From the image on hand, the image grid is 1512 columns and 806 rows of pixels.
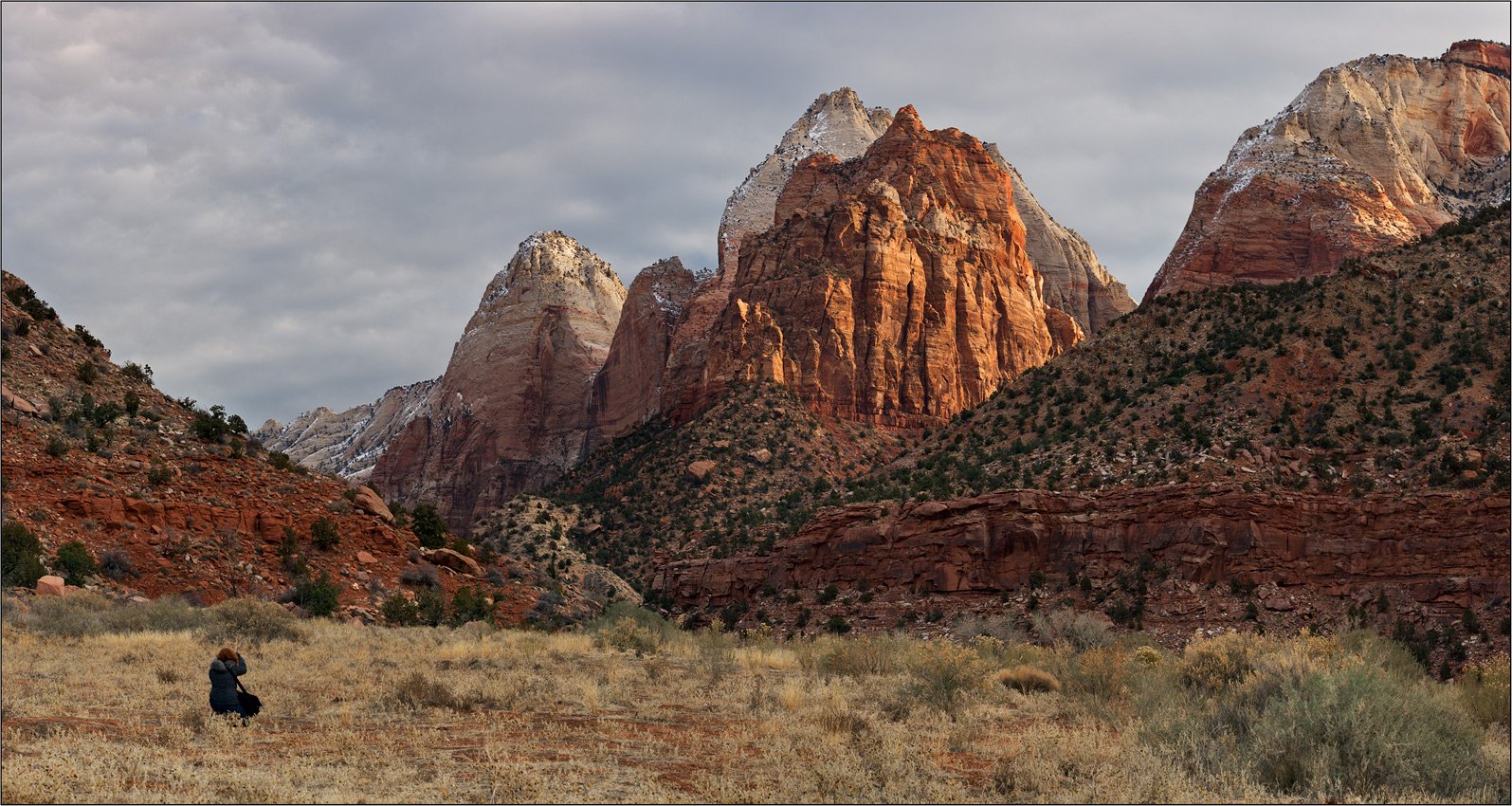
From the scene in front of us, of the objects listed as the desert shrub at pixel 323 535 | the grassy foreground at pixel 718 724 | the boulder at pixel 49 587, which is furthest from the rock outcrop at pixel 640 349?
the grassy foreground at pixel 718 724

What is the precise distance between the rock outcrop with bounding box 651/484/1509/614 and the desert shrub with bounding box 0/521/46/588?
30.5 meters

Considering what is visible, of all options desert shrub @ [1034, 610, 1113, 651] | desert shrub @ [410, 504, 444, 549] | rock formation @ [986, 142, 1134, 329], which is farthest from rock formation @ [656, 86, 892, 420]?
desert shrub @ [1034, 610, 1113, 651]

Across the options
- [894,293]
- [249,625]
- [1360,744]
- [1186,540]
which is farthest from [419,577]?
[894,293]

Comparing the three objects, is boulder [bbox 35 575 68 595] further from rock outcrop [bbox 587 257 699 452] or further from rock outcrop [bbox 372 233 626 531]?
rock outcrop [bbox 372 233 626 531]

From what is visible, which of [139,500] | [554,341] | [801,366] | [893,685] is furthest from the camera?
[554,341]

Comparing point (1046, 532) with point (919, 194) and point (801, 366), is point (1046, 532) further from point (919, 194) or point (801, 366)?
point (919, 194)

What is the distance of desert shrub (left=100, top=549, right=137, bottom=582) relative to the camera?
31.2 metres

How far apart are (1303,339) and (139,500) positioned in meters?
44.8

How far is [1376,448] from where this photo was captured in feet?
145

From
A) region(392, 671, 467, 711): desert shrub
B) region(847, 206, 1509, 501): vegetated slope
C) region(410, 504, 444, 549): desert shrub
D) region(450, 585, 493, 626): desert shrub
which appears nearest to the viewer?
region(392, 671, 467, 711): desert shrub

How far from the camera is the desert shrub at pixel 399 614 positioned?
33.4 metres

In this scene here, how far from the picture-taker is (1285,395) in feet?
159

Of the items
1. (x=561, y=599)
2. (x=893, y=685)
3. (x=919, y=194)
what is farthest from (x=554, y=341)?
(x=893, y=685)

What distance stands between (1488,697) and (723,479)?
61085 millimetres
